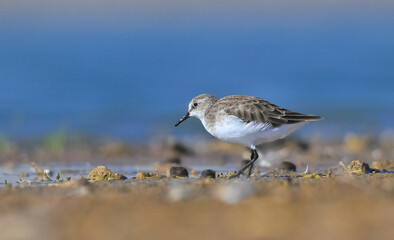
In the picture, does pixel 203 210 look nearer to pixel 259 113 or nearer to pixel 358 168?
pixel 259 113

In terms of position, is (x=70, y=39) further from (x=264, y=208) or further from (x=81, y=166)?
→ (x=264, y=208)

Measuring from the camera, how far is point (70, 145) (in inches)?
548

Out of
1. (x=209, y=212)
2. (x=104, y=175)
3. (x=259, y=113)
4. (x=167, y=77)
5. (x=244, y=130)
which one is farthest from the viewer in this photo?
(x=167, y=77)

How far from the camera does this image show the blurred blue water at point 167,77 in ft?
68.2

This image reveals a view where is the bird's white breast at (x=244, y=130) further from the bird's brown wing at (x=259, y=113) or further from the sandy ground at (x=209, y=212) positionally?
the sandy ground at (x=209, y=212)

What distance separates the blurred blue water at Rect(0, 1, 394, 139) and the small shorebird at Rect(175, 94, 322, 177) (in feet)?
27.7

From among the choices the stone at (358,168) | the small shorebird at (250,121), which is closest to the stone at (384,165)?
the stone at (358,168)

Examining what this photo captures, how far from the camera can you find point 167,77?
31.3 metres

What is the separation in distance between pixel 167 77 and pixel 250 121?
22864 millimetres

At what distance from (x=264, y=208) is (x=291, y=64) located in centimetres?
3213

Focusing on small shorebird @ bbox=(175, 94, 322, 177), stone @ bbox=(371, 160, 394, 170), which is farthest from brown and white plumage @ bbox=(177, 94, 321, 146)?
stone @ bbox=(371, 160, 394, 170)

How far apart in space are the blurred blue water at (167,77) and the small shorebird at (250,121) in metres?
8.44

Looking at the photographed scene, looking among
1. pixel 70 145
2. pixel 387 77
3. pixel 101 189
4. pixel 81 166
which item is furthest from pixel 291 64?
pixel 101 189

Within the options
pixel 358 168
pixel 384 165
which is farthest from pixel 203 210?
pixel 384 165
